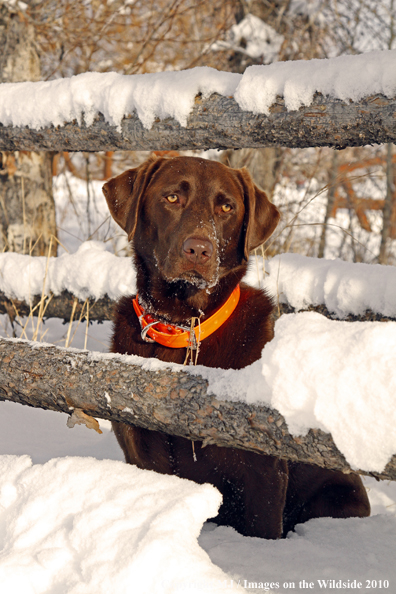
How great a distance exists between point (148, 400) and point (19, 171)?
4.14 m

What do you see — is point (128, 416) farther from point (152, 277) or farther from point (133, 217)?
point (133, 217)

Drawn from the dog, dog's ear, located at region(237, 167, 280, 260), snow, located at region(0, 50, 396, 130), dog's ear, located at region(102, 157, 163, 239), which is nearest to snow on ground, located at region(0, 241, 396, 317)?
dog's ear, located at region(237, 167, 280, 260)

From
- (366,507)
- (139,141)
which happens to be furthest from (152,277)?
(366,507)

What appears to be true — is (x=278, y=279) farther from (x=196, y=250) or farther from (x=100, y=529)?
(x=100, y=529)

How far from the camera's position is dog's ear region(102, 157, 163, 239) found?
2617 millimetres

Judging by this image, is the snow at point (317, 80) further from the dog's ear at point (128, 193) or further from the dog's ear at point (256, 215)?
the dog's ear at point (128, 193)

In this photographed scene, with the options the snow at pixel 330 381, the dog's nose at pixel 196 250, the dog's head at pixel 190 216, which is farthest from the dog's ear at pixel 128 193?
the snow at pixel 330 381

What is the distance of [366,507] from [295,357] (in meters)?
1.61

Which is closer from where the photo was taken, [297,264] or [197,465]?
[197,465]

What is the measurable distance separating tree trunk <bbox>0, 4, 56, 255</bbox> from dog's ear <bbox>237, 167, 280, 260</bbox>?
9.35 feet

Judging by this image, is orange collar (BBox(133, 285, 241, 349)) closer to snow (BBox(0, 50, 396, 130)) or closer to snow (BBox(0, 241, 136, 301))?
snow (BBox(0, 50, 396, 130))

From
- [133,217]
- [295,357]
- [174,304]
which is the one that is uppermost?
[133,217]

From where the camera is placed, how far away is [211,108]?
2369mm

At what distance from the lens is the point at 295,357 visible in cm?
131
